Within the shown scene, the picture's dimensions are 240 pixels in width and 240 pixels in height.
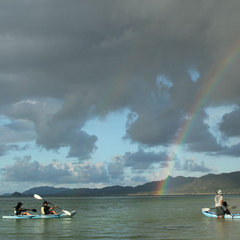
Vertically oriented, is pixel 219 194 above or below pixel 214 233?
above

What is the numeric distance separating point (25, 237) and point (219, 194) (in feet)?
82.0

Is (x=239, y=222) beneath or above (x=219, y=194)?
beneath

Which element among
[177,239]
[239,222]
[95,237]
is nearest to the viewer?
[177,239]

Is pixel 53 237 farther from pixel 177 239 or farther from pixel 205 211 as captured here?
pixel 205 211

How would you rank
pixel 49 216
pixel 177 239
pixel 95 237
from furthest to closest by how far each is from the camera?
pixel 49 216 < pixel 95 237 < pixel 177 239

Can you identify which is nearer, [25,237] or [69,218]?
[25,237]

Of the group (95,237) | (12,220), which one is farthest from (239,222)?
(12,220)

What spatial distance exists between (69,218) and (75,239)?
2598 centimetres

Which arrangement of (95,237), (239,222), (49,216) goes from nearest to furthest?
(95,237) → (239,222) → (49,216)

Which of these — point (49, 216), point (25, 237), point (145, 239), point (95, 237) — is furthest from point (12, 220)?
point (145, 239)

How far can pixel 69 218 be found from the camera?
6231 centimetres

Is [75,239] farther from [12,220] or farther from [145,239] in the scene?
[12,220]

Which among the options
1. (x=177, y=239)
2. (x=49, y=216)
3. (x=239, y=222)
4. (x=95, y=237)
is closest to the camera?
(x=177, y=239)

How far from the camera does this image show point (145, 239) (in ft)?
117
